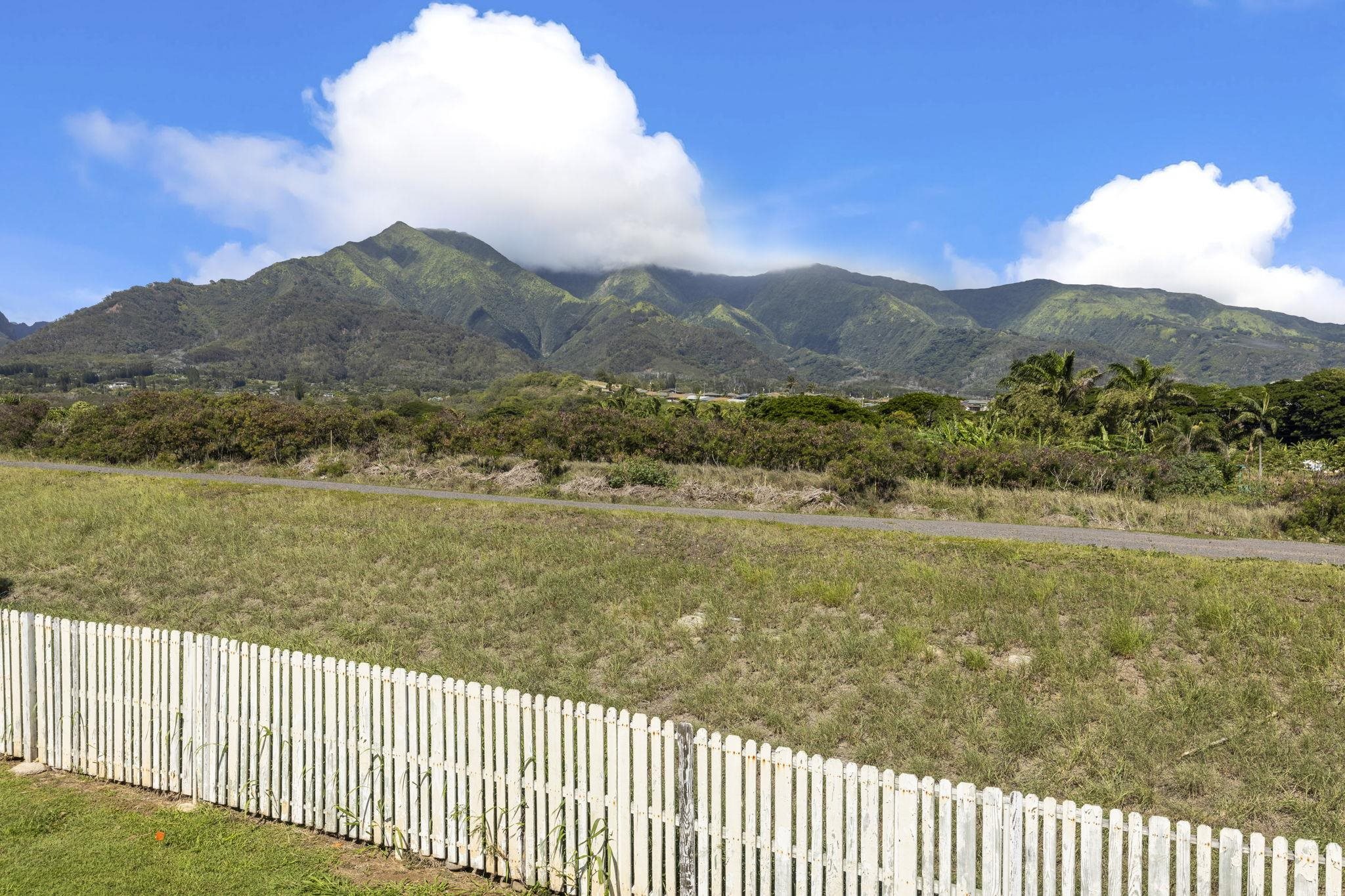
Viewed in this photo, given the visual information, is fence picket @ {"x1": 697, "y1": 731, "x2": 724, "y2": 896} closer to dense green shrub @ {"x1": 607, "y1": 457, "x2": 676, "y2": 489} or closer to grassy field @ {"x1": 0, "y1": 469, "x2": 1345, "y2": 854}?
grassy field @ {"x1": 0, "y1": 469, "x2": 1345, "y2": 854}

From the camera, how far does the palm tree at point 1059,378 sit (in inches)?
1657

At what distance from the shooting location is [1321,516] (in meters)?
16.5

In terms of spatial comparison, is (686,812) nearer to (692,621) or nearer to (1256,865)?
(1256,865)

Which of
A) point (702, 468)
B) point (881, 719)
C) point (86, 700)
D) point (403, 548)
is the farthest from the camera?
point (702, 468)

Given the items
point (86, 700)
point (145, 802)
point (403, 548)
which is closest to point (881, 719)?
point (145, 802)

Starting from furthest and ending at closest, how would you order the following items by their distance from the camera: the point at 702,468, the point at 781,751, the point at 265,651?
the point at 702,468
the point at 265,651
the point at 781,751

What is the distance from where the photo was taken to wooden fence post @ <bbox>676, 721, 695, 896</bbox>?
226 inches

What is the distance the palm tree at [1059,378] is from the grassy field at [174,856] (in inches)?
1641

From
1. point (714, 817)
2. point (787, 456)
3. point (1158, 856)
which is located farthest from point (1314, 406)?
point (714, 817)

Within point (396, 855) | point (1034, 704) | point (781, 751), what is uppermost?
point (781, 751)

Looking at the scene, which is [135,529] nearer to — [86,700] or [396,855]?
[86,700]

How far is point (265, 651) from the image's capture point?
7.38 m

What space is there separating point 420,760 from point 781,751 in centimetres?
328

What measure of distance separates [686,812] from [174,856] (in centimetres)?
443
